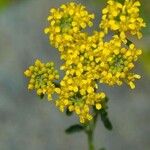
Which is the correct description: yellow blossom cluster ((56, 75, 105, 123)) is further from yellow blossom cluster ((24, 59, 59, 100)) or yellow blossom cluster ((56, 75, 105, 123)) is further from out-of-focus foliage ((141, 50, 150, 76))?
out-of-focus foliage ((141, 50, 150, 76))

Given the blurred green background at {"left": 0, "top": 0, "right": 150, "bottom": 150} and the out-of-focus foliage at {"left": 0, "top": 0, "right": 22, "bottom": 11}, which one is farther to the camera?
the out-of-focus foliage at {"left": 0, "top": 0, "right": 22, "bottom": 11}

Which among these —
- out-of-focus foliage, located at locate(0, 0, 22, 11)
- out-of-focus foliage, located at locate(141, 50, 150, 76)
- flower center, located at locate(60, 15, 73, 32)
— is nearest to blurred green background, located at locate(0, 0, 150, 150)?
out-of-focus foliage, located at locate(141, 50, 150, 76)

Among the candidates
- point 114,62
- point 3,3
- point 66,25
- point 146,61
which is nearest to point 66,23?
point 66,25

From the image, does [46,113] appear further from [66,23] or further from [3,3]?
[66,23]

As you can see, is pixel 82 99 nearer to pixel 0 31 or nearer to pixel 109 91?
pixel 109 91

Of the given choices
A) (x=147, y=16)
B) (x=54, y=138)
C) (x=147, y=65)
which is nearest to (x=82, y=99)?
(x=54, y=138)

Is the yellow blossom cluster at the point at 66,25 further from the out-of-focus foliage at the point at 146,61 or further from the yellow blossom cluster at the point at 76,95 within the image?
the out-of-focus foliage at the point at 146,61

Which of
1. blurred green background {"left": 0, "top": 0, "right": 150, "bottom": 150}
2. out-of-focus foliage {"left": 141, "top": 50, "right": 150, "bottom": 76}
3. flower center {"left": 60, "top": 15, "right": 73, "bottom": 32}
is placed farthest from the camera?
out-of-focus foliage {"left": 141, "top": 50, "right": 150, "bottom": 76}
